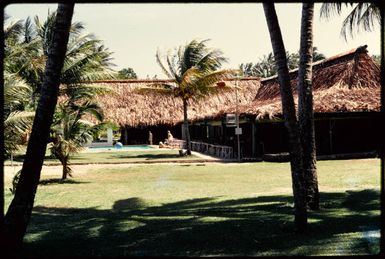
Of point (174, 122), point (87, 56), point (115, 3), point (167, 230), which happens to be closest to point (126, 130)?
point (174, 122)

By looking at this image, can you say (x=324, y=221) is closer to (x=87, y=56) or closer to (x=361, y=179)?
(x=361, y=179)

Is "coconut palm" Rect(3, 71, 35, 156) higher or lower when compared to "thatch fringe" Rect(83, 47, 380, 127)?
lower

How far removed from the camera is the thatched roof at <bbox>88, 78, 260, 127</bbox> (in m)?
35.0

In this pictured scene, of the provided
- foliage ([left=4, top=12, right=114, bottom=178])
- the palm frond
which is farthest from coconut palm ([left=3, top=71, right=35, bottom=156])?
the palm frond

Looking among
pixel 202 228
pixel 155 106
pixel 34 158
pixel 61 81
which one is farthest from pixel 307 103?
pixel 155 106

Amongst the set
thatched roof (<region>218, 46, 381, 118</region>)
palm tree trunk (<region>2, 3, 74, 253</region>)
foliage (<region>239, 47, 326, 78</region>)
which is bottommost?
palm tree trunk (<region>2, 3, 74, 253</region>)

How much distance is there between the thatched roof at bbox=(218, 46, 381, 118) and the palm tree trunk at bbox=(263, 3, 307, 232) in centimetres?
1223

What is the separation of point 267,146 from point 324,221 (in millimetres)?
14581

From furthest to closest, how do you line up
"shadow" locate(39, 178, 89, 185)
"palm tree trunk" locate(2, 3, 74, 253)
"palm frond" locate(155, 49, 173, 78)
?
"palm frond" locate(155, 49, 173, 78)
"shadow" locate(39, 178, 89, 185)
"palm tree trunk" locate(2, 3, 74, 253)

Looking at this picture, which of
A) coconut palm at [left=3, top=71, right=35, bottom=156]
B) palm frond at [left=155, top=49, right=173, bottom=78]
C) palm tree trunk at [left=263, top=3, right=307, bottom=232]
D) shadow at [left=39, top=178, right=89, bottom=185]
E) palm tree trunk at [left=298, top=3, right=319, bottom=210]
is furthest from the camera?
palm frond at [left=155, top=49, right=173, bottom=78]

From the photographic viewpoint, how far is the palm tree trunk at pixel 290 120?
621cm

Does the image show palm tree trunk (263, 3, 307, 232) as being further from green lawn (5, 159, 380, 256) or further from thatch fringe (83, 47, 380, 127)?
thatch fringe (83, 47, 380, 127)

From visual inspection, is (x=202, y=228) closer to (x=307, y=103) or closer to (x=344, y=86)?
(x=307, y=103)

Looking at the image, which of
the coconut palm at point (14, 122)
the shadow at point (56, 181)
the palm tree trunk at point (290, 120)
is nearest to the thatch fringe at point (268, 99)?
the shadow at point (56, 181)
